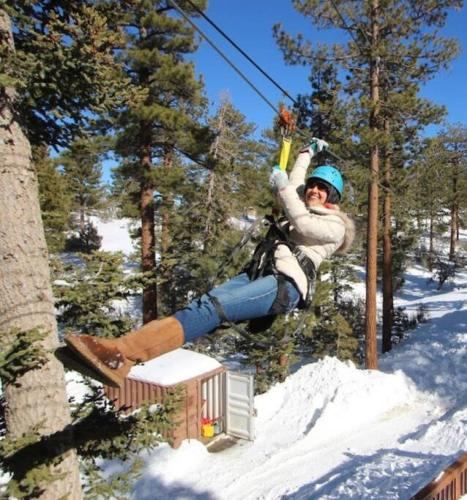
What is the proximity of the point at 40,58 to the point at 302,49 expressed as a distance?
1218 cm

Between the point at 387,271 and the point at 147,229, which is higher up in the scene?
the point at 147,229

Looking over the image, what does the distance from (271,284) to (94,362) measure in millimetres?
1447

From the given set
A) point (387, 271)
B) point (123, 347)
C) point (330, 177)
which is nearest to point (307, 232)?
point (330, 177)

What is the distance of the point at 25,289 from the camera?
12.4ft

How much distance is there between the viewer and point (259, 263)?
386 cm

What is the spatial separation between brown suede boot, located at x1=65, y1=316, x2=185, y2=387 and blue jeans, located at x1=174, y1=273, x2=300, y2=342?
115mm

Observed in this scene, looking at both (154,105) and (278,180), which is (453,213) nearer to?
(154,105)

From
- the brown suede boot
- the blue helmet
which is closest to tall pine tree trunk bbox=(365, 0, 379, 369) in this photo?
the blue helmet

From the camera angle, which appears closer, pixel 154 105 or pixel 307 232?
pixel 307 232

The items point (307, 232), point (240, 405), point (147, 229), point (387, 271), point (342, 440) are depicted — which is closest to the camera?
point (307, 232)

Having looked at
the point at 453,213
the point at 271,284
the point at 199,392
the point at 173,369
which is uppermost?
the point at 453,213

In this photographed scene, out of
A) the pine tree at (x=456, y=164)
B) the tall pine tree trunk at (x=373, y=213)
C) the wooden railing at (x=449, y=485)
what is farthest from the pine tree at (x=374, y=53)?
the pine tree at (x=456, y=164)

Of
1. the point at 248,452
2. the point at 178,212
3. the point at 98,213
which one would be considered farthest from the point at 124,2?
the point at 98,213

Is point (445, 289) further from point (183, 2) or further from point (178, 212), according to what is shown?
point (183, 2)
